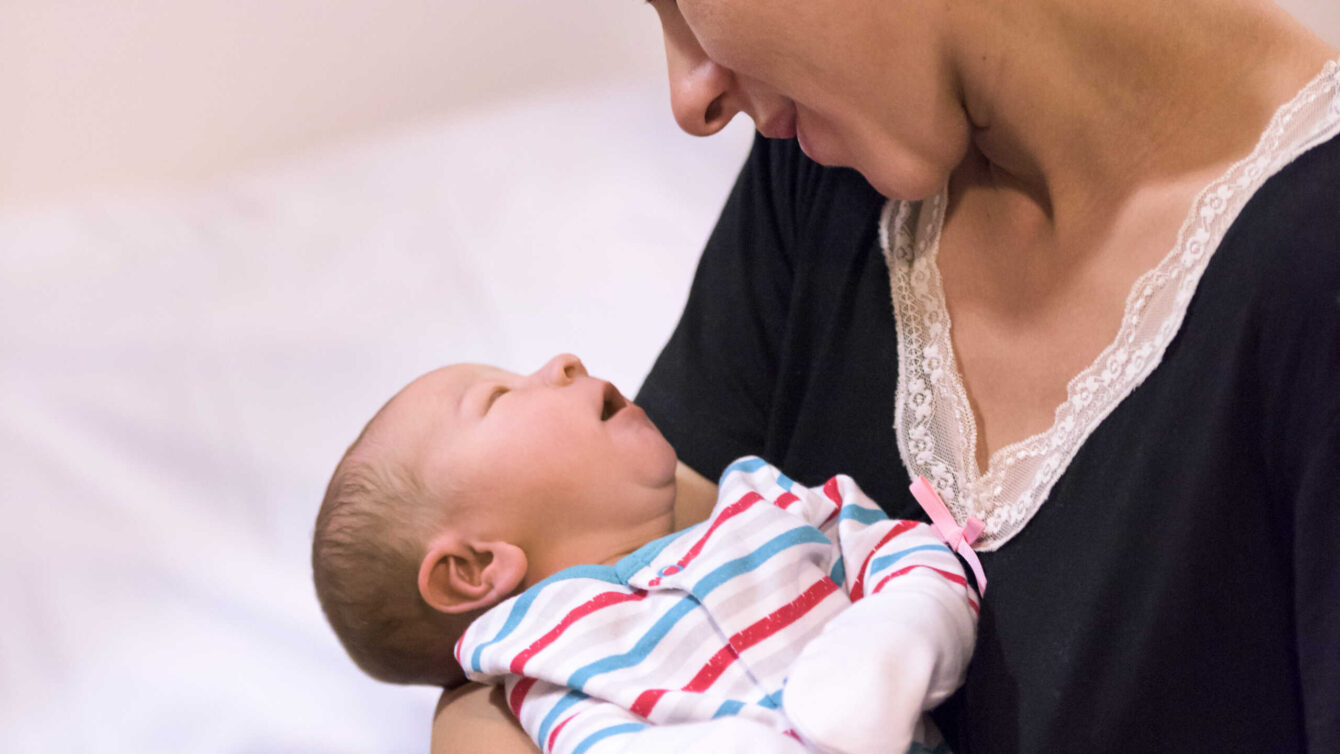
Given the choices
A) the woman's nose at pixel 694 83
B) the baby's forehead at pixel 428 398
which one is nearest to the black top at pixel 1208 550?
the woman's nose at pixel 694 83

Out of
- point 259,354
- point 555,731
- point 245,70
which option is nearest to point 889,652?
point 555,731

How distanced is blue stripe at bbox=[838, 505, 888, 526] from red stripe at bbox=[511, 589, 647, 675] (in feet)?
0.67

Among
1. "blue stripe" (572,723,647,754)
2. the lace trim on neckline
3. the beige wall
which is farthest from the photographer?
the beige wall

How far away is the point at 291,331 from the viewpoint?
217 centimetres

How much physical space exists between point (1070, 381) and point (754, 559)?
12.5 inches

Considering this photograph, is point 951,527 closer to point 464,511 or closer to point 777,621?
point 777,621

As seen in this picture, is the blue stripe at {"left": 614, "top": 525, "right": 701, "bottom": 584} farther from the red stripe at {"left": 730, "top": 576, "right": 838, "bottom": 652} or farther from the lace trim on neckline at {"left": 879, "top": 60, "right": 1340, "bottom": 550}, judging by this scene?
the lace trim on neckline at {"left": 879, "top": 60, "right": 1340, "bottom": 550}

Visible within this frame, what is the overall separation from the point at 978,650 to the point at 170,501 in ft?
4.48

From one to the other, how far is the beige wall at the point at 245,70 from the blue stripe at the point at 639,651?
5.42ft

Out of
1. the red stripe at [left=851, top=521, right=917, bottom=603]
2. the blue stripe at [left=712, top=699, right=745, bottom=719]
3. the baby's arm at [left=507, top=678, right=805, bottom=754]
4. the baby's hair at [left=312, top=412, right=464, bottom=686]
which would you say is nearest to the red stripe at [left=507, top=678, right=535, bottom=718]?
the baby's arm at [left=507, top=678, right=805, bottom=754]

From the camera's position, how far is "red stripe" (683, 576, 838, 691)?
1.04 meters

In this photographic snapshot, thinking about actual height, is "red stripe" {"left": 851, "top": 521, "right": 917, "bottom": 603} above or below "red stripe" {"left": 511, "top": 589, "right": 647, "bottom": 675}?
below

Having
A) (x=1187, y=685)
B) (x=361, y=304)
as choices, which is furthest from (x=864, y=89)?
(x=361, y=304)

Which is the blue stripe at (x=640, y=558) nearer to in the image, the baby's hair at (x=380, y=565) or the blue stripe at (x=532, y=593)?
the blue stripe at (x=532, y=593)
